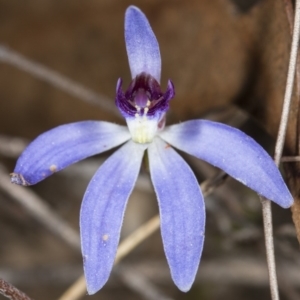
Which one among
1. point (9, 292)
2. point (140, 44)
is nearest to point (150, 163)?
point (140, 44)

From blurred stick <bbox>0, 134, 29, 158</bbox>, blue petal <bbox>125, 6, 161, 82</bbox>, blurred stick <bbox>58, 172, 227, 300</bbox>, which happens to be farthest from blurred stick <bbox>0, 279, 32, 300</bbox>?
blurred stick <bbox>0, 134, 29, 158</bbox>

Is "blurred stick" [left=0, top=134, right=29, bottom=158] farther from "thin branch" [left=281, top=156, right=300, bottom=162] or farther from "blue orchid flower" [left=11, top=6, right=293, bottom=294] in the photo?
"thin branch" [left=281, top=156, right=300, bottom=162]

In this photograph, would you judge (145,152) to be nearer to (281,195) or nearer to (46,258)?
(281,195)

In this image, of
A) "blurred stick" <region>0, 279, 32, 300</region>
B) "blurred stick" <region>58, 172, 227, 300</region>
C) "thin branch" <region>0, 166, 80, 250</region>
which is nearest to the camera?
"blurred stick" <region>0, 279, 32, 300</region>

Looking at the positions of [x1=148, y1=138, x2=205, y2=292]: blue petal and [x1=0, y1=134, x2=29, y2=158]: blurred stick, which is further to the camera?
[x1=0, y1=134, x2=29, y2=158]: blurred stick

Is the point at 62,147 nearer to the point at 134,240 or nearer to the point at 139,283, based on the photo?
the point at 134,240
